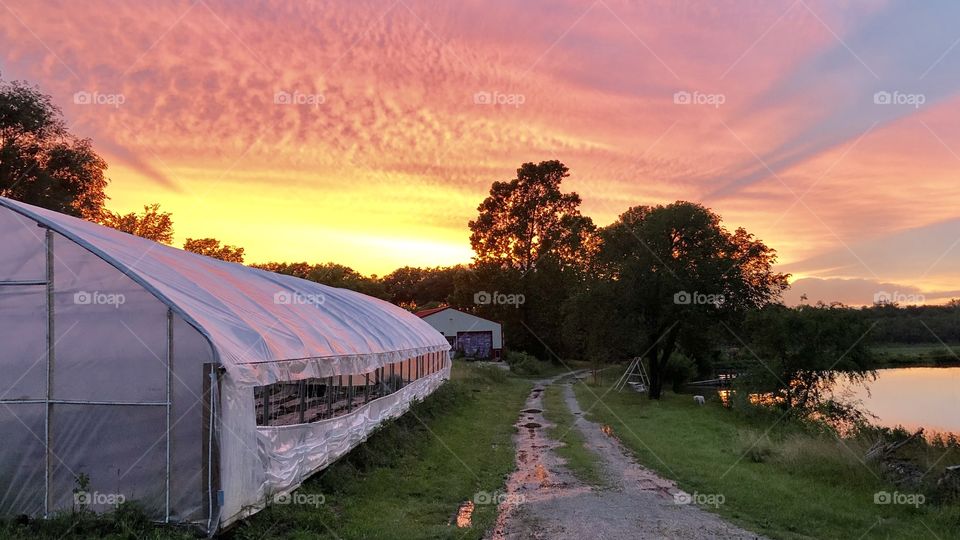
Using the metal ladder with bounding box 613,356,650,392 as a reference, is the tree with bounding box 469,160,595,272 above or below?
above

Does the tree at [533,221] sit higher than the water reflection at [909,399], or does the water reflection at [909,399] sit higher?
the tree at [533,221]

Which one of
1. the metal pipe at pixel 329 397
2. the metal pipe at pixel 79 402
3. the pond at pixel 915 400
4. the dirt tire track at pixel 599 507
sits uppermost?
the metal pipe at pixel 79 402

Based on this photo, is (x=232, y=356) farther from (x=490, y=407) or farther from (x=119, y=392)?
(x=490, y=407)

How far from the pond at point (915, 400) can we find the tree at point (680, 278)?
22.3 feet

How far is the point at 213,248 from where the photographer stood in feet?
241

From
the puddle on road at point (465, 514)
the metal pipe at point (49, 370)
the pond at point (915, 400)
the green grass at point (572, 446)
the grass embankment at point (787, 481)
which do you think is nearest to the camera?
the metal pipe at point (49, 370)

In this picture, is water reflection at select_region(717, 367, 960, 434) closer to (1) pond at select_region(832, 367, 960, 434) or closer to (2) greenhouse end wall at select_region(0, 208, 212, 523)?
(1) pond at select_region(832, 367, 960, 434)

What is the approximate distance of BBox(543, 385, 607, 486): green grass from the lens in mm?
13619

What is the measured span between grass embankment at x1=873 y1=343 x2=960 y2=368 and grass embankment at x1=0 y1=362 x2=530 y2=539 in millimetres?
57493

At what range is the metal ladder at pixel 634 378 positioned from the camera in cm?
3859

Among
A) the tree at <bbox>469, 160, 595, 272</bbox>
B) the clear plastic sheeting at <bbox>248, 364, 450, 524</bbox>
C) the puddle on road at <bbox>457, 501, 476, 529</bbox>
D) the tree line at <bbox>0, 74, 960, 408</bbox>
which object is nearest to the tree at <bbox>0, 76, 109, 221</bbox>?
the tree line at <bbox>0, 74, 960, 408</bbox>

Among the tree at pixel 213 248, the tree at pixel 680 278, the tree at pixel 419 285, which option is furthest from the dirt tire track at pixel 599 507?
the tree at pixel 419 285

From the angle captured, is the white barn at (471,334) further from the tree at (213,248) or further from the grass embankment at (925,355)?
the grass embankment at (925,355)

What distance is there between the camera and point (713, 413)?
26.4 meters
